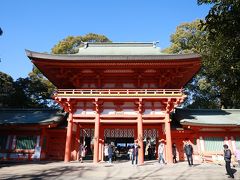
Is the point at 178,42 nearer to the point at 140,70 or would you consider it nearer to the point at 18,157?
the point at 140,70

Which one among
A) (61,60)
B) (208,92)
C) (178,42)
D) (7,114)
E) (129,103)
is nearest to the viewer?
(61,60)

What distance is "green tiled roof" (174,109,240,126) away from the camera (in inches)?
811

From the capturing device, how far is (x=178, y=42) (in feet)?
128

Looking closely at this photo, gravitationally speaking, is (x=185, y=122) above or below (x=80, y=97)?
below

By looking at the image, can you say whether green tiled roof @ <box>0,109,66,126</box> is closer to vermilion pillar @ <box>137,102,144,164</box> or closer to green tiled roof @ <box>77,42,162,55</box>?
green tiled roof @ <box>77,42,162,55</box>

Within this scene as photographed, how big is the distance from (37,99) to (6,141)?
741 inches

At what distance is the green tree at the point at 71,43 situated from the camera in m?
43.0

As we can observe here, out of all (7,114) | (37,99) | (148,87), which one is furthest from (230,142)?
(37,99)

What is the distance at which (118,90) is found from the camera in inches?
782

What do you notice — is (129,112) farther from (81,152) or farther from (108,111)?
(81,152)

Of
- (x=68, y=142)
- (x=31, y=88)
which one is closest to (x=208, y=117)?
(x=68, y=142)

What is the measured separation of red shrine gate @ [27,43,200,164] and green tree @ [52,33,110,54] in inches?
850

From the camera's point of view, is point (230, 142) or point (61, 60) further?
point (230, 142)

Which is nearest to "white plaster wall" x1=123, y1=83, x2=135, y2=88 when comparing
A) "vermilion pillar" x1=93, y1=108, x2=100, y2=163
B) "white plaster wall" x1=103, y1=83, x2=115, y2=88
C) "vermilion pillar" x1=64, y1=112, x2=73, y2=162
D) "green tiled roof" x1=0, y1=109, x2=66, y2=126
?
"white plaster wall" x1=103, y1=83, x2=115, y2=88
